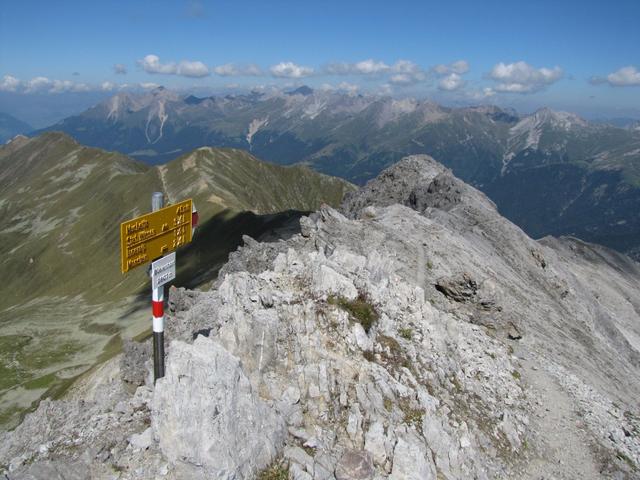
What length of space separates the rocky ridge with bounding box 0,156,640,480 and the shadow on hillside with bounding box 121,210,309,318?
71368 millimetres

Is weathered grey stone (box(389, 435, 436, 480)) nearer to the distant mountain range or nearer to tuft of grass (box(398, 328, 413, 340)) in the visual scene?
tuft of grass (box(398, 328, 413, 340))

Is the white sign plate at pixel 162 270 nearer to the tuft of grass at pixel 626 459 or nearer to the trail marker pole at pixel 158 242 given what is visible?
the trail marker pole at pixel 158 242

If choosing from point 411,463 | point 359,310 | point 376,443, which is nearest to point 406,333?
point 359,310

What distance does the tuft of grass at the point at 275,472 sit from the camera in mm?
15891

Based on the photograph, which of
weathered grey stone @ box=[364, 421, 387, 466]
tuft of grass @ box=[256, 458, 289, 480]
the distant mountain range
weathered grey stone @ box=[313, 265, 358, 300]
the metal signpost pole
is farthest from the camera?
the distant mountain range

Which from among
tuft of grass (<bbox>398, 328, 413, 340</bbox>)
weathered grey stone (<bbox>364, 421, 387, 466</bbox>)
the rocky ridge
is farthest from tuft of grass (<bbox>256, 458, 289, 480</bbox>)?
tuft of grass (<bbox>398, 328, 413, 340</bbox>)

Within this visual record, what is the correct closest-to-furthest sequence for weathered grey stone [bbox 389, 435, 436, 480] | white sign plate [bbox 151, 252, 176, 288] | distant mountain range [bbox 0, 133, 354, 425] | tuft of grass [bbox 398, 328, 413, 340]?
weathered grey stone [bbox 389, 435, 436, 480], white sign plate [bbox 151, 252, 176, 288], tuft of grass [bbox 398, 328, 413, 340], distant mountain range [bbox 0, 133, 354, 425]

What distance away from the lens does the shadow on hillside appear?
10800cm

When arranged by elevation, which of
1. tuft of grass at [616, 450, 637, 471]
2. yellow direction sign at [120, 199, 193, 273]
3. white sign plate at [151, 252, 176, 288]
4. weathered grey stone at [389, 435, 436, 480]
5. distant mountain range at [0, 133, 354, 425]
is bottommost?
distant mountain range at [0, 133, 354, 425]

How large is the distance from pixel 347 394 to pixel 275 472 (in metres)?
4.19

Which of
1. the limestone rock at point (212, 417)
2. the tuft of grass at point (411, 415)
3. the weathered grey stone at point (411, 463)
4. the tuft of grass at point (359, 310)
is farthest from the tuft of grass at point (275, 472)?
the tuft of grass at point (359, 310)

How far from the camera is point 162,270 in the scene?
1878cm

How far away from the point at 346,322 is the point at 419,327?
16.3ft

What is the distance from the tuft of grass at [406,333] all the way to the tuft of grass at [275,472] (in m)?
9.19
